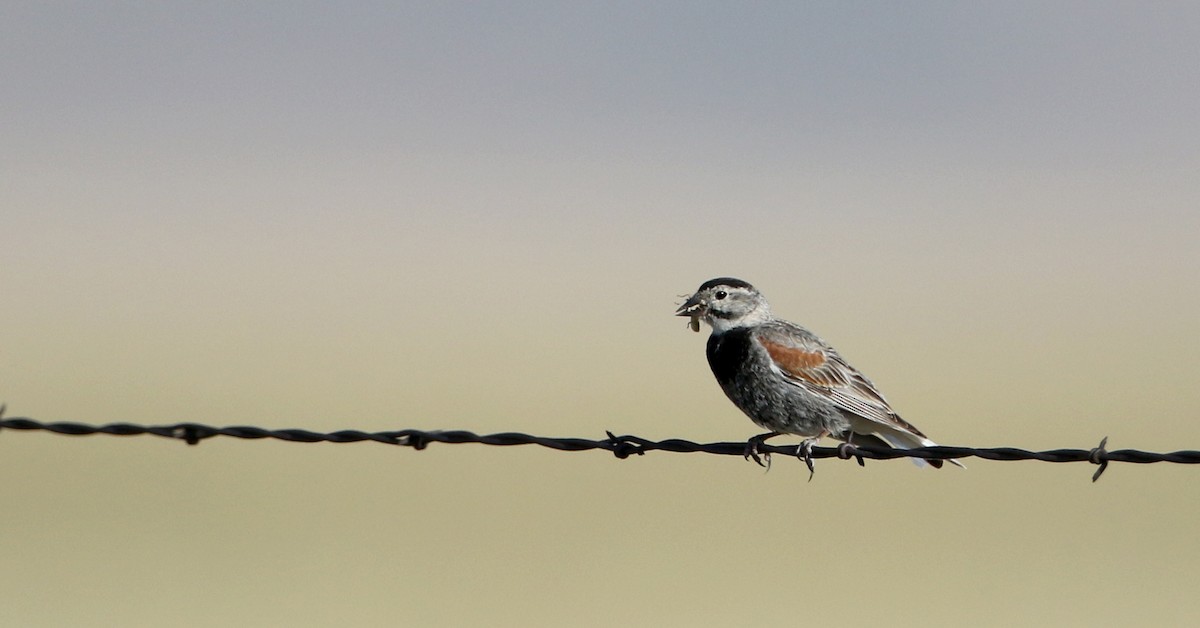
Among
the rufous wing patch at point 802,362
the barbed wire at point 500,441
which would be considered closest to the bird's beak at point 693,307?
the rufous wing patch at point 802,362

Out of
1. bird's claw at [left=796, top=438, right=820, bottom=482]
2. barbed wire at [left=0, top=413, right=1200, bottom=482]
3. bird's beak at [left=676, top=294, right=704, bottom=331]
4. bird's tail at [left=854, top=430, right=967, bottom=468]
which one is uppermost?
bird's beak at [left=676, top=294, right=704, bottom=331]

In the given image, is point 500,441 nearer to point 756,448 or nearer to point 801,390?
point 756,448

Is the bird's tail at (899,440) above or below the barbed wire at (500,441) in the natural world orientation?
above

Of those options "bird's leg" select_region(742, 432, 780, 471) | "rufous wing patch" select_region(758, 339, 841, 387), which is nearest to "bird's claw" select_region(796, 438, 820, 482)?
"bird's leg" select_region(742, 432, 780, 471)

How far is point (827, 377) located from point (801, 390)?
0.58ft

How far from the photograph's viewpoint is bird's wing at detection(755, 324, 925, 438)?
8688mm

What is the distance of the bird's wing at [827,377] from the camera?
8688 millimetres

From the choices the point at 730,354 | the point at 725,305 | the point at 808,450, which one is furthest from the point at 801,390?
the point at 808,450

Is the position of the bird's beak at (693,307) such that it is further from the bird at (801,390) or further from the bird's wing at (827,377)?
the bird's wing at (827,377)

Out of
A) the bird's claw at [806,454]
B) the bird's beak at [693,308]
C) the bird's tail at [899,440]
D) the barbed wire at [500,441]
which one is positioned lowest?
the barbed wire at [500,441]

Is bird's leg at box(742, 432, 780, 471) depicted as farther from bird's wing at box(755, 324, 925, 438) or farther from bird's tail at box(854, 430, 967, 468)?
bird's tail at box(854, 430, 967, 468)

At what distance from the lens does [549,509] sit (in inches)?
815

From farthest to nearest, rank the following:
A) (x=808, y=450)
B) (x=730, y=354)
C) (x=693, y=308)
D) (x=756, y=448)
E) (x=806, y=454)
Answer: (x=693, y=308) < (x=730, y=354) < (x=756, y=448) < (x=808, y=450) < (x=806, y=454)

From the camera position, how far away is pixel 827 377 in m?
8.86
